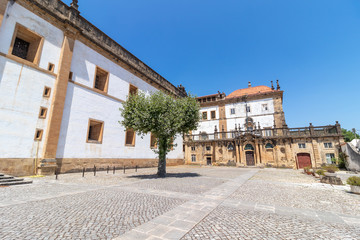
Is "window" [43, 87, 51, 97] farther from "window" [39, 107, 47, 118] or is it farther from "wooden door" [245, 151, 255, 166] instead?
"wooden door" [245, 151, 255, 166]

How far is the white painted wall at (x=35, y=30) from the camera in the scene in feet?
37.6

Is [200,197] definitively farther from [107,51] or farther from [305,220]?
[107,51]

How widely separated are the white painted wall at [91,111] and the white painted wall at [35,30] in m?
1.57

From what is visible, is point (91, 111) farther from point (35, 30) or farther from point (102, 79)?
point (35, 30)

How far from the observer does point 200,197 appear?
6.56 metres

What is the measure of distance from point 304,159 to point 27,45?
37868 mm

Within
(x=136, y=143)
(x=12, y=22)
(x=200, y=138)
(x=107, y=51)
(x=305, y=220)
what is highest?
(x=107, y=51)

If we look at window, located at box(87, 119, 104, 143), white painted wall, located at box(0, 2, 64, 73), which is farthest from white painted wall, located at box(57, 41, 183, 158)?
white painted wall, located at box(0, 2, 64, 73)

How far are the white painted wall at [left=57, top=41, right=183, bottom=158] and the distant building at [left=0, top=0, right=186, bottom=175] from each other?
7 centimetres

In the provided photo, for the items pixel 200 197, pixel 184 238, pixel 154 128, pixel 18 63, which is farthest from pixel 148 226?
pixel 18 63

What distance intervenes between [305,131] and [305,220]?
28.8 meters

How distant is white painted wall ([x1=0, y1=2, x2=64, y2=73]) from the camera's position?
37.6ft

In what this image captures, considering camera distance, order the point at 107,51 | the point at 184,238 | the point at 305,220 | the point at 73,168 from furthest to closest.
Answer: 1. the point at 107,51
2. the point at 73,168
3. the point at 305,220
4. the point at 184,238

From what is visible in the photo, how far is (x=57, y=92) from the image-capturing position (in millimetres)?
13719
